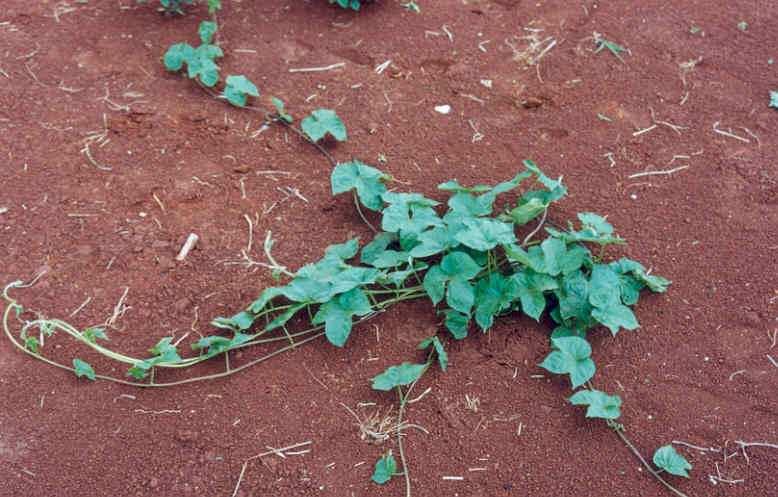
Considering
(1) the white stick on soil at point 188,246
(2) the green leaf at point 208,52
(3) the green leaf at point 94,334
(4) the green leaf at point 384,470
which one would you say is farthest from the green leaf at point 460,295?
(2) the green leaf at point 208,52

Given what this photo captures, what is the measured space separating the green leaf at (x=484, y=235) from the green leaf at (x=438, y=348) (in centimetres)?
29

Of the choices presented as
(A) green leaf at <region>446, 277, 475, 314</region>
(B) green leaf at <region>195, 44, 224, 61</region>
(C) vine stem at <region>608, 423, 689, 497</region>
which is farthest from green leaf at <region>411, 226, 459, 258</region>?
(B) green leaf at <region>195, 44, 224, 61</region>

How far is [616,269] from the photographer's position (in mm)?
2361

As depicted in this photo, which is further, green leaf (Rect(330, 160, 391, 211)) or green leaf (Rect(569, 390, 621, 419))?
green leaf (Rect(330, 160, 391, 211))

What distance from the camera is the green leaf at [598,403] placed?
6.71 ft

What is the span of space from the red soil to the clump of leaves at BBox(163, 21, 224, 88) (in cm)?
7

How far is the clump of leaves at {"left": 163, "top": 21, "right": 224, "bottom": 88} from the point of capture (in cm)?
304

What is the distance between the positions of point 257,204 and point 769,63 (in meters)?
2.31

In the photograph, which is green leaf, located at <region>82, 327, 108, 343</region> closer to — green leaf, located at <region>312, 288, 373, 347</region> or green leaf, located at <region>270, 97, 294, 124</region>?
green leaf, located at <region>312, 288, 373, 347</region>

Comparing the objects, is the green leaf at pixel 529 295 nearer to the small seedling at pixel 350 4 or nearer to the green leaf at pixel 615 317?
the green leaf at pixel 615 317

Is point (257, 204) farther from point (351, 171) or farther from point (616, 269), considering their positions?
point (616, 269)

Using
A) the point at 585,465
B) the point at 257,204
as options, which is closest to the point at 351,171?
the point at 257,204

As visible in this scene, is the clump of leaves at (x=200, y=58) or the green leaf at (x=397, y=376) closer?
the green leaf at (x=397, y=376)

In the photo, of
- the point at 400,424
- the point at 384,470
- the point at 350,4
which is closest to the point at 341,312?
the point at 400,424
